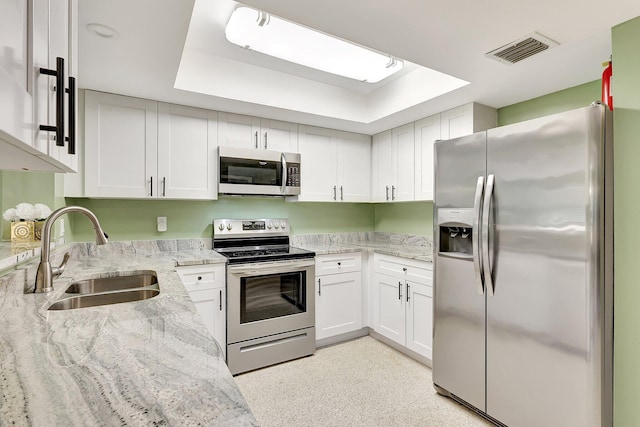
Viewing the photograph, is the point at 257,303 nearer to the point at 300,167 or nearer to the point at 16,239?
the point at 300,167

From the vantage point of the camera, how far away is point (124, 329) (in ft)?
3.06

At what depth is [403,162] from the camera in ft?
10.7

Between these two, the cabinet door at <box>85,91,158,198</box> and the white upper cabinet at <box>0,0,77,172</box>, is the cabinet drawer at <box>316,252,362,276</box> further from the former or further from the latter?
the white upper cabinet at <box>0,0,77,172</box>

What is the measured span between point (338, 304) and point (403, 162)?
1577 millimetres

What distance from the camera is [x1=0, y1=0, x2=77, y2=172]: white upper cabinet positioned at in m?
0.51

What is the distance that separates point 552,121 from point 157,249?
3.00 m

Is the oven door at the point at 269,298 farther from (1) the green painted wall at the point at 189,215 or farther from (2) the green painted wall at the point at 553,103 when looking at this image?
(2) the green painted wall at the point at 553,103

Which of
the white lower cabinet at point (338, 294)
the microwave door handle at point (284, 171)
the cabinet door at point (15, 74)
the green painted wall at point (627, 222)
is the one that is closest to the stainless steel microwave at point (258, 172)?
the microwave door handle at point (284, 171)

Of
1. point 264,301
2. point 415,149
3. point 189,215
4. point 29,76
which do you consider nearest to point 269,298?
point 264,301

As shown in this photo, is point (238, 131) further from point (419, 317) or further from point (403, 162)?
point (419, 317)

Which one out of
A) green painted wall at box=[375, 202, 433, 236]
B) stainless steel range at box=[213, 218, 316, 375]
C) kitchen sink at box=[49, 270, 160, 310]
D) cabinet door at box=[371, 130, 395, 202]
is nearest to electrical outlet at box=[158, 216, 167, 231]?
stainless steel range at box=[213, 218, 316, 375]

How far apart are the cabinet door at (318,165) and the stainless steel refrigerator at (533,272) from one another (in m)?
1.44

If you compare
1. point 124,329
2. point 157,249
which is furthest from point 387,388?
point 157,249

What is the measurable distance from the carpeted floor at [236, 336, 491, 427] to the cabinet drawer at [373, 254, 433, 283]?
29.1 inches
